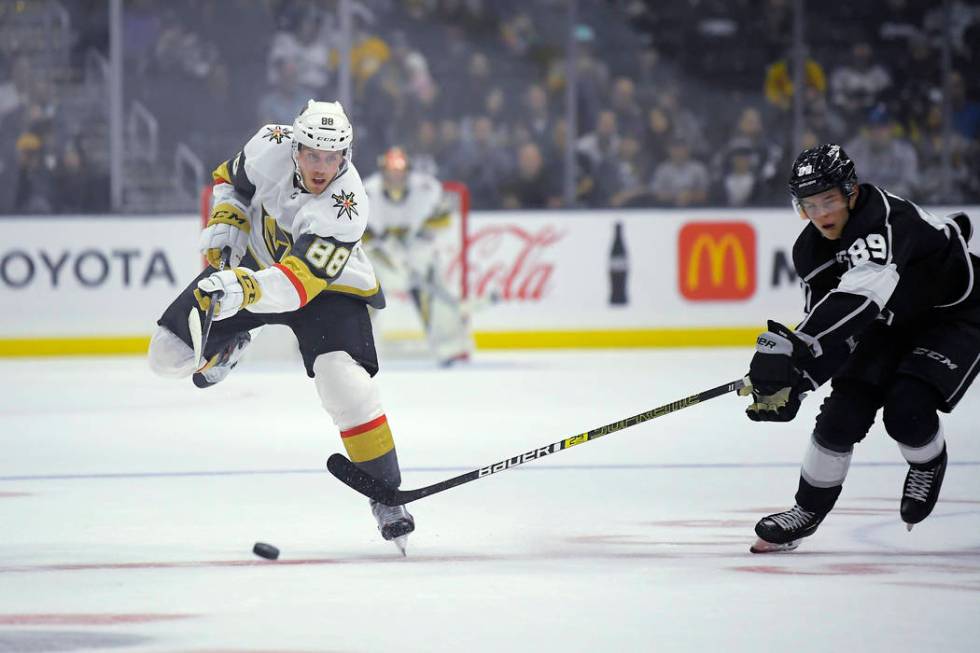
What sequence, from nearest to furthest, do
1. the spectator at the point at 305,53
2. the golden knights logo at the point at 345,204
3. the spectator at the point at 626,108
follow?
the golden knights logo at the point at 345,204
the spectator at the point at 305,53
the spectator at the point at 626,108

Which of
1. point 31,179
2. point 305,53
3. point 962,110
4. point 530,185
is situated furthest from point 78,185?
point 962,110

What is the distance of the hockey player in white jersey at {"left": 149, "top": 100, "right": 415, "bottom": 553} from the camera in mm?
3379

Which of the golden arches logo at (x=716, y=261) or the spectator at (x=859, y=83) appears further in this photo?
the spectator at (x=859, y=83)

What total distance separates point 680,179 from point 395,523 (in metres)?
5.75

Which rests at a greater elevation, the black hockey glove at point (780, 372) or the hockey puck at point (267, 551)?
the black hockey glove at point (780, 372)

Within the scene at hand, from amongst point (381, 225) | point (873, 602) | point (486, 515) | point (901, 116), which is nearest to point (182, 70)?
point (381, 225)

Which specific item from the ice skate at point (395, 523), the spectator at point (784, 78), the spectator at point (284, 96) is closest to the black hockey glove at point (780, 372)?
the ice skate at point (395, 523)

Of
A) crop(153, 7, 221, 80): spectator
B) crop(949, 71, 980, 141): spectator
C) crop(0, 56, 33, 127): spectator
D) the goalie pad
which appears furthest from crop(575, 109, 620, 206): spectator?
crop(0, 56, 33, 127): spectator

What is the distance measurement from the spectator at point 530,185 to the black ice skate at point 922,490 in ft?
17.7

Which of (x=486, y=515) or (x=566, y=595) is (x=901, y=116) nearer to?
(x=486, y=515)

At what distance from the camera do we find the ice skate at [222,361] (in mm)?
3707

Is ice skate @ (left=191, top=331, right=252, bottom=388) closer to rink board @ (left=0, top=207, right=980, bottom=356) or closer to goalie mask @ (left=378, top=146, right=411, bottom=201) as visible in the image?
goalie mask @ (left=378, top=146, right=411, bottom=201)

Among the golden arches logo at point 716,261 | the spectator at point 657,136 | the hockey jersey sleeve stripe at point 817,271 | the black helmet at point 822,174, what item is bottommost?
the golden arches logo at point 716,261

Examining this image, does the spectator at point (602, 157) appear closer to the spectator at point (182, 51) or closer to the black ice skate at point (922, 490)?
the spectator at point (182, 51)
